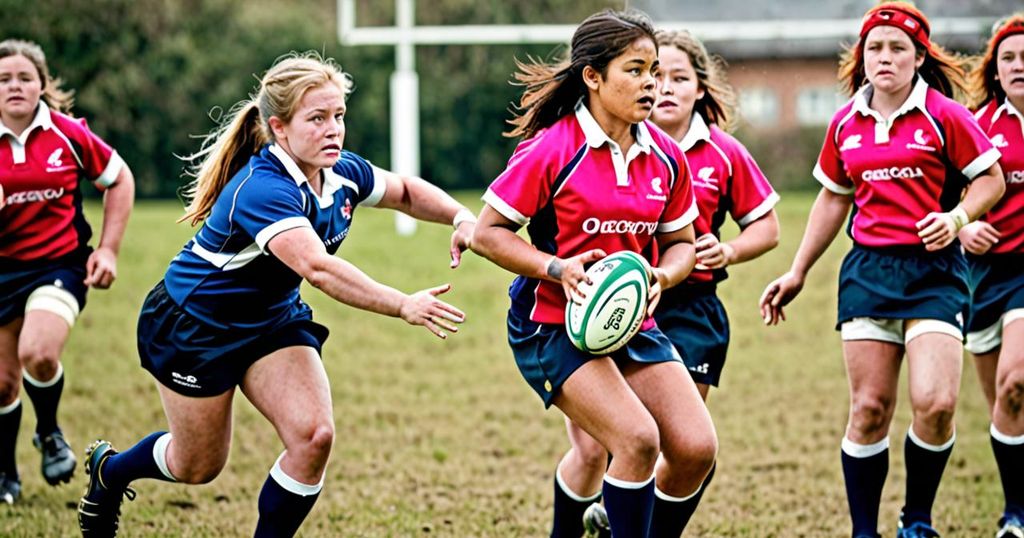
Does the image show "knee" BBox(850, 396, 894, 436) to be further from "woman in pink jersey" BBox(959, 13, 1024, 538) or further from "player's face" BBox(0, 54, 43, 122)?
"player's face" BBox(0, 54, 43, 122)

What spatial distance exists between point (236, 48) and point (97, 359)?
49.0 feet

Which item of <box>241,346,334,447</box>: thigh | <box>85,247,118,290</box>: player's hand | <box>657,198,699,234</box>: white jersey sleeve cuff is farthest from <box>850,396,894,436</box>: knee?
<box>85,247,118,290</box>: player's hand

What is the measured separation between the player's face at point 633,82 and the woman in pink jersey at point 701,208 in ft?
2.76

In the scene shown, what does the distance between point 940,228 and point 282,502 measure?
95.5 inches

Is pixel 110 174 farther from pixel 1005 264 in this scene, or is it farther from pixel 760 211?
pixel 1005 264

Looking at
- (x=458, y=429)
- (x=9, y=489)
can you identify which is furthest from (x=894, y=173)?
(x=9, y=489)

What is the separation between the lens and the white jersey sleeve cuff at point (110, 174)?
6.09 meters

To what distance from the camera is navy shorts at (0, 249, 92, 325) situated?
19.5 feet

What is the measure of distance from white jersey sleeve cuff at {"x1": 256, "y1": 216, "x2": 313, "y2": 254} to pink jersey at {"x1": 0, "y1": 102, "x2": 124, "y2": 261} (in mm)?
2201

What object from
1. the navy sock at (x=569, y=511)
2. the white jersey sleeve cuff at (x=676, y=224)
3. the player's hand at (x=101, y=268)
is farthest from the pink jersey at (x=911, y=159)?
A: the player's hand at (x=101, y=268)

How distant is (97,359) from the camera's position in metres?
10.4

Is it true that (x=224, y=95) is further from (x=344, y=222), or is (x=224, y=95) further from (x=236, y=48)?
(x=344, y=222)

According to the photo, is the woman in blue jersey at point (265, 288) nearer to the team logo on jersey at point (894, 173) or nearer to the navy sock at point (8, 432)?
the team logo on jersey at point (894, 173)

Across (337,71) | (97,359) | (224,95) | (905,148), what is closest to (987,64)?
(905,148)
